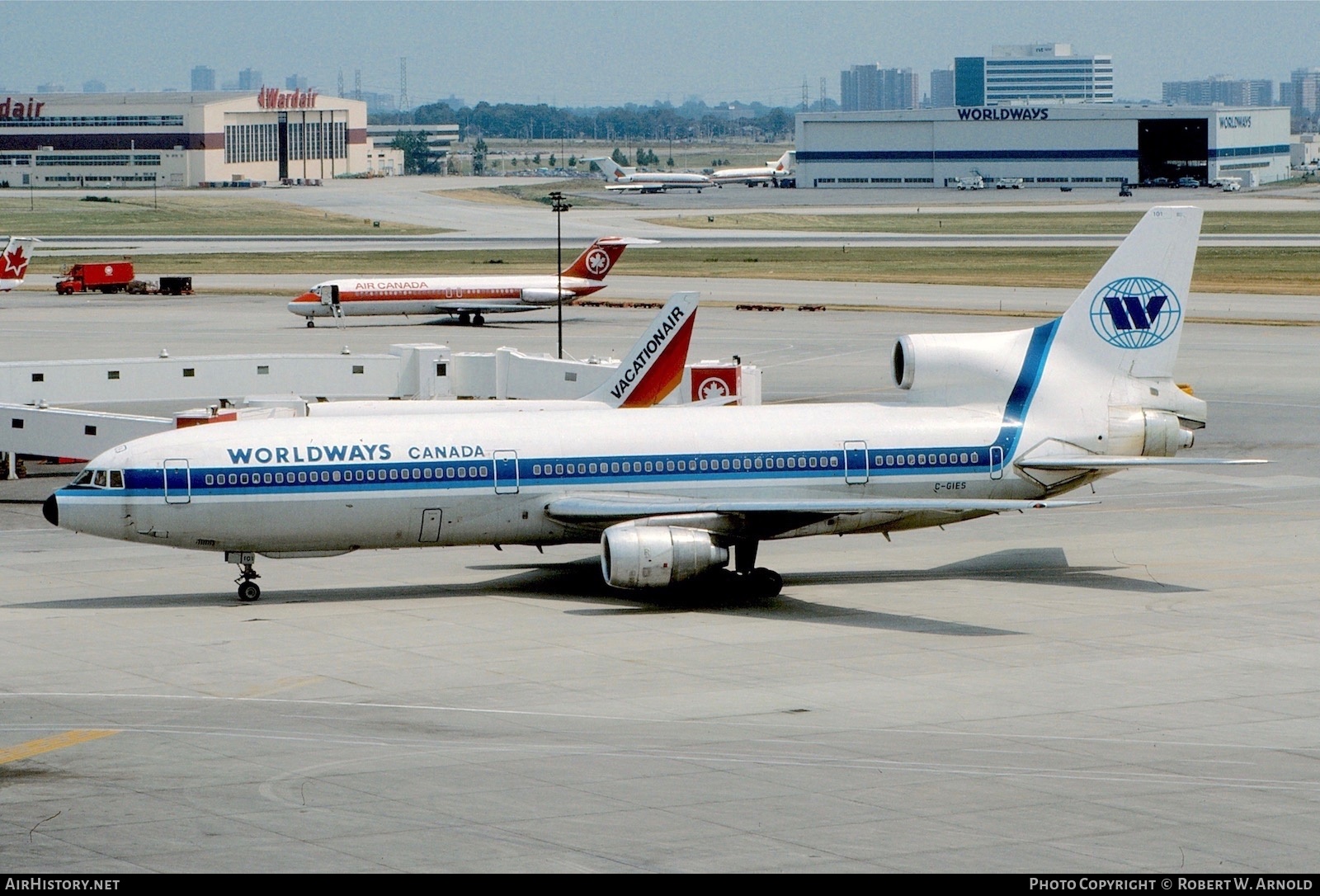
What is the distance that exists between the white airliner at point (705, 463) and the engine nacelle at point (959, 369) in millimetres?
43

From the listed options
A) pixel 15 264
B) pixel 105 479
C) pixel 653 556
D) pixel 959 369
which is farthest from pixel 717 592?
pixel 15 264

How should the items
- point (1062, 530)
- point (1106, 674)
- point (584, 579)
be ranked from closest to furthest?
point (1106, 674), point (584, 579), point (1062, 530)

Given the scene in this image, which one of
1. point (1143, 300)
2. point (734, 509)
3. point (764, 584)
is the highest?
point (1143, 300)

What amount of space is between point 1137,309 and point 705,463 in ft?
37.2

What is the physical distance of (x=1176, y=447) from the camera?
41219 millimetres

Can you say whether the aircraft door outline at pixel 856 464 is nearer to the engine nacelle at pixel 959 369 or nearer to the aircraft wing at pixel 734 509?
the aircraft wing at pixel 734 509

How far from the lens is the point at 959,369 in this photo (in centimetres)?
4053

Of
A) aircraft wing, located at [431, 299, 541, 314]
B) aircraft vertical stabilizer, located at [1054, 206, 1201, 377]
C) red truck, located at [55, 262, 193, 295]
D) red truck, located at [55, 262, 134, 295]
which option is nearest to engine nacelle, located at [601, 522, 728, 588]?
aircraft vertical stabilizer, located at [1054, 206, 1201, 377]

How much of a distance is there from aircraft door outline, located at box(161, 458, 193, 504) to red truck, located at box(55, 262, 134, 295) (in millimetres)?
99649

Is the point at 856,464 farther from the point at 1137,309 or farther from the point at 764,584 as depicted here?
the point at 1137,309

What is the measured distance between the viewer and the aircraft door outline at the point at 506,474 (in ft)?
125
